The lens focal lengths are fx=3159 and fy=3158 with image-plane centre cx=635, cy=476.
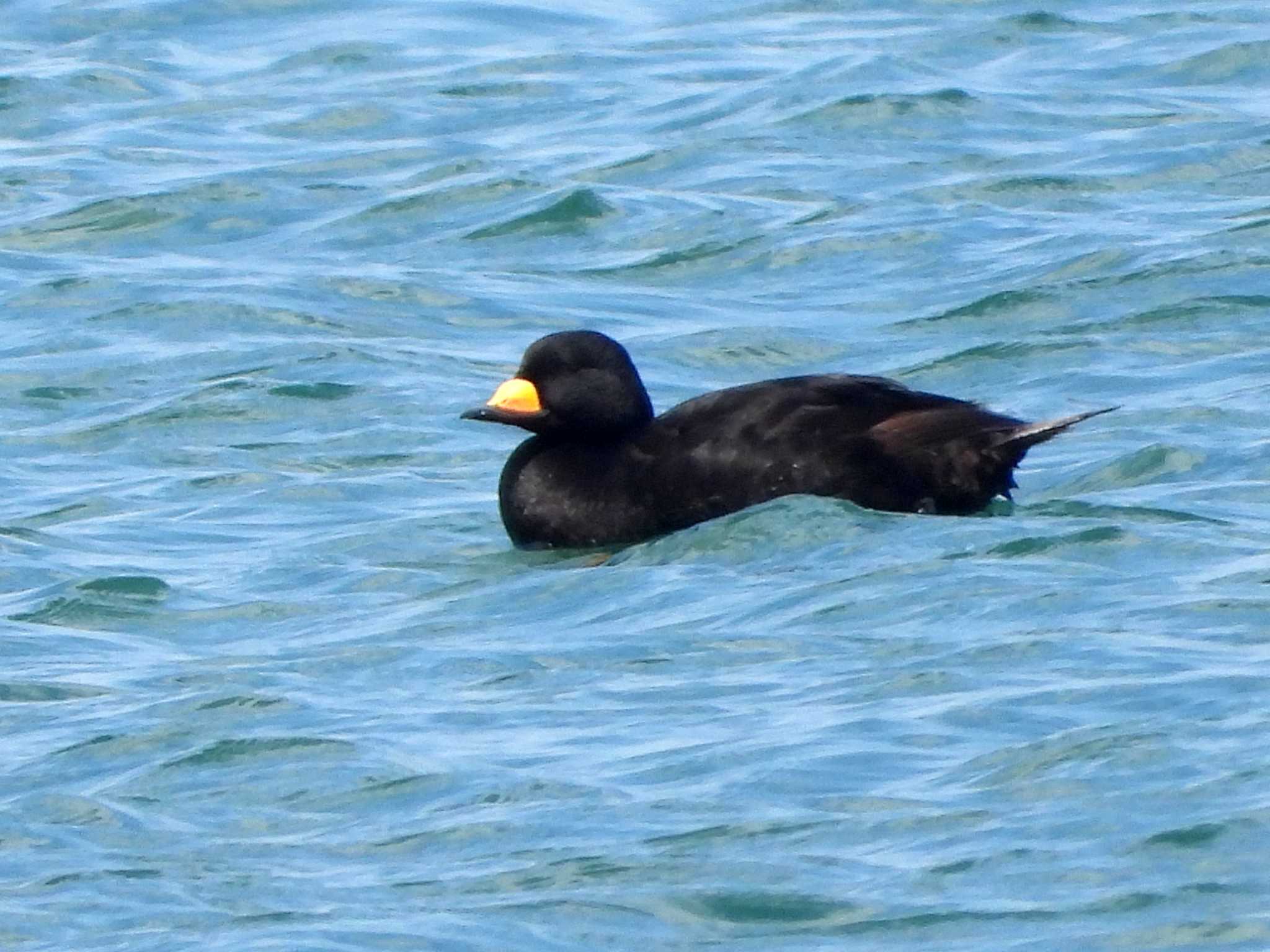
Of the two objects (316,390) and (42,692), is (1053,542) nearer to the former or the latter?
(42,692)

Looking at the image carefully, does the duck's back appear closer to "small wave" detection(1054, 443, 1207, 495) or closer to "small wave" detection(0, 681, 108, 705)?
"small wave" detection(1054, 443, 1207, 495)

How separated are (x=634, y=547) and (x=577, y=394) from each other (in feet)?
1.95

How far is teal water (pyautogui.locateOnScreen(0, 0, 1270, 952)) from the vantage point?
245 inches

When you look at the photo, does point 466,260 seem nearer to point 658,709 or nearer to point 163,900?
point 658,709

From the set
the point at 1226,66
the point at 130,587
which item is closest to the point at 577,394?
the point at 130,587

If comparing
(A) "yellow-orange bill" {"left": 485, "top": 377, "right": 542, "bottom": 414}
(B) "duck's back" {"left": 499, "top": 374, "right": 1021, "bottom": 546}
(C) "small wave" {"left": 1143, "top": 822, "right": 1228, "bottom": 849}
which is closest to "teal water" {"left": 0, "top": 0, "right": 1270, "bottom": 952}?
(C) "small wave" {"left": 1143, "top": 822, "right": 1228, "bottom": 849}

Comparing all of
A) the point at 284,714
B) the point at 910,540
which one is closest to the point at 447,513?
the point at 910,540

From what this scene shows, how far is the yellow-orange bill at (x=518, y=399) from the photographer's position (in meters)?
9.66

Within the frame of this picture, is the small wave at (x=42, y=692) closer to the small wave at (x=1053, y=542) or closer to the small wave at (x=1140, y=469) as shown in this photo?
the small wave at (x=1053, y=542)

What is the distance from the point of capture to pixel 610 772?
685 cm

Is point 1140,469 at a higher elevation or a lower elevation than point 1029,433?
lower

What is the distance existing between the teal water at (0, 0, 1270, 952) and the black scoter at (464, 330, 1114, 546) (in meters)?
0.16

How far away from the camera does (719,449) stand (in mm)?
9258

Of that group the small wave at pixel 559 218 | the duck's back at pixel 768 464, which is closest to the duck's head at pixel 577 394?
the duck's back at pixel 768 464
